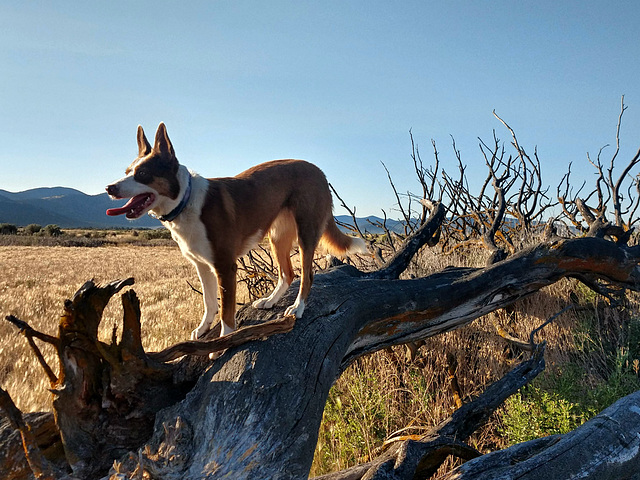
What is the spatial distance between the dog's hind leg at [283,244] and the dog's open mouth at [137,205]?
1097 mm

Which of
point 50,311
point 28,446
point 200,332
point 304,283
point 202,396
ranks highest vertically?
point 304,283

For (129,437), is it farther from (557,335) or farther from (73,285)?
(73,285)

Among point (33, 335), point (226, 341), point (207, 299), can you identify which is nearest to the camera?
point (33, 335)

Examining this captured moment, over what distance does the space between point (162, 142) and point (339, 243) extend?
175 cm

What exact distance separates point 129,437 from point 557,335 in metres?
5.01

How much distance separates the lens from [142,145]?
10.4 ft

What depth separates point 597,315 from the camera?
5.25m

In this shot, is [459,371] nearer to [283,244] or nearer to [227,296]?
[283,244]

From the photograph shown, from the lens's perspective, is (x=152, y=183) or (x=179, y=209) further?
(x=179, y=209)

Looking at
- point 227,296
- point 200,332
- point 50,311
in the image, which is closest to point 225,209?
point 227,296

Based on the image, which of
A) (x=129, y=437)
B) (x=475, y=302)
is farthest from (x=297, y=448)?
(x=475, y=302)

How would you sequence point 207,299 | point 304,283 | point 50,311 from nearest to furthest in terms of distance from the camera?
point 304,283, point 207,299, point 50,311

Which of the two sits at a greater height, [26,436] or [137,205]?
[137,205]

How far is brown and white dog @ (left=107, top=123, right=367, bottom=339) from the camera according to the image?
2852 millimetres
